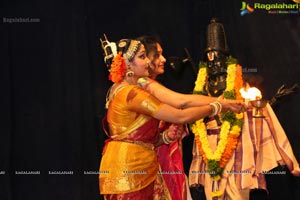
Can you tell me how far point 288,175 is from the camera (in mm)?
4879

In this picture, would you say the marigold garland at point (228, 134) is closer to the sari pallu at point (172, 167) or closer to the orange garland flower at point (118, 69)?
the sari pallu at point (172, 167)

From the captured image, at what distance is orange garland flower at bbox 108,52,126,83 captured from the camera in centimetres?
353

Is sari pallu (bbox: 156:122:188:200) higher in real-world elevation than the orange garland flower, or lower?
lower

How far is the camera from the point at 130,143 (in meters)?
3.37

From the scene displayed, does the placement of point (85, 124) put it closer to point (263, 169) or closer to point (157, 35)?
point (157, 35)

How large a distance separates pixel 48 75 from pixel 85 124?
614 mm

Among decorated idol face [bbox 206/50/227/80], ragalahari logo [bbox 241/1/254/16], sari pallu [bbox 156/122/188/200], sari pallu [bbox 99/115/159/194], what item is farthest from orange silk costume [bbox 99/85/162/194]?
ragalahari logo [bbox 241/1/254/16]

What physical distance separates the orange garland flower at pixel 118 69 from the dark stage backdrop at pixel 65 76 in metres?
1.54

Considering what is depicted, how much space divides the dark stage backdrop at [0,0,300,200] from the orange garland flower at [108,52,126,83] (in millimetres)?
1539

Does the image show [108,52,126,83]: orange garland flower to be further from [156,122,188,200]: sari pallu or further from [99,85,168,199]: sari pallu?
[156,122,188,200]: sari pallu

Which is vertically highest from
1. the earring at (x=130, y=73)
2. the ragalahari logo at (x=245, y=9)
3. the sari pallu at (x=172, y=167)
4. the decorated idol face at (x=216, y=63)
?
the ragalahari logo at (x=245, y=9)

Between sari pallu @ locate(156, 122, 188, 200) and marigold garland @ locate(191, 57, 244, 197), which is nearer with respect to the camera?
sari pallu @ locate(156, 122, 188, 200)

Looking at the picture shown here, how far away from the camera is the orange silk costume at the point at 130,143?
10.8 feet

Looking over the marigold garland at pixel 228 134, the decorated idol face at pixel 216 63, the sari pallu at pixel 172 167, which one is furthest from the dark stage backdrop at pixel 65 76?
the sari pallu at pixel 172 167
